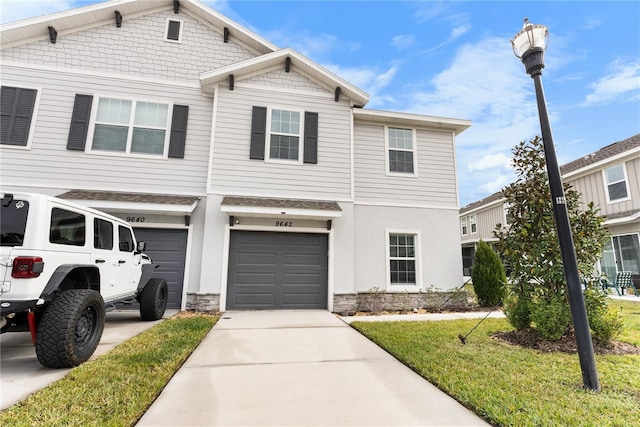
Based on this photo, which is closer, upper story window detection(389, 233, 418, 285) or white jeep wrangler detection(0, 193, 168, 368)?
white jeep wrangler detection(0, 193, 168, 368)

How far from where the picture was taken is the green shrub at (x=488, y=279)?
29.1ft

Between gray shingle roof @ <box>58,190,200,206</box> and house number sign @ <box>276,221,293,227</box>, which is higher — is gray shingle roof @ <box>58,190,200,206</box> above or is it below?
above

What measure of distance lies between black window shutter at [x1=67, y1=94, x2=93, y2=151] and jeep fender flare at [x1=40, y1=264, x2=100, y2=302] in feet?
17.4

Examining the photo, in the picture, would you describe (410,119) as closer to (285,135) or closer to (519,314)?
(285,135)

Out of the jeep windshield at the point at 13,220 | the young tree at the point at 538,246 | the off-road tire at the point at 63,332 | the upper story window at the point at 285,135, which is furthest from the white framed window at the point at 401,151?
the jeep windshield at the point at 13,220

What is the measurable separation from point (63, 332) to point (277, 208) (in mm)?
4869

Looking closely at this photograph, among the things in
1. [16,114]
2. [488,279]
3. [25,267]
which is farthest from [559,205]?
[16,114]

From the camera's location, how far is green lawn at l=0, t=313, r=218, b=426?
7.88ft

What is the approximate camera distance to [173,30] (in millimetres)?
9219

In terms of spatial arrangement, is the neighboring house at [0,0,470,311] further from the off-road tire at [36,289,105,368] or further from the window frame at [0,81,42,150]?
the off-road tire at [36,289,105,368]

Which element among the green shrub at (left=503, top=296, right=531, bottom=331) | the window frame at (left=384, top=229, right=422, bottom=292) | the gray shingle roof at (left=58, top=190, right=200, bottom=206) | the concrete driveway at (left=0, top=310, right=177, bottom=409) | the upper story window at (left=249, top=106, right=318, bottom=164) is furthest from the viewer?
the window frame at (left=384, top=229, right=422, bottom=292)

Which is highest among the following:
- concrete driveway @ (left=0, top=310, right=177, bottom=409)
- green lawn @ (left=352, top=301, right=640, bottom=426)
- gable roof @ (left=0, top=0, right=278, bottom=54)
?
gable roof @ (left=0, top=0, right=278, bottom=54)

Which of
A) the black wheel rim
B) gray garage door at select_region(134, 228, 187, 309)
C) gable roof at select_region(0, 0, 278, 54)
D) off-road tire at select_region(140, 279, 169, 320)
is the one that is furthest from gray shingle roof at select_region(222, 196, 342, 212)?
gable roof at select_region(0, 0, 278, 54)

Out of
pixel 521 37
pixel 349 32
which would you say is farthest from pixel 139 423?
pixel 349 32
